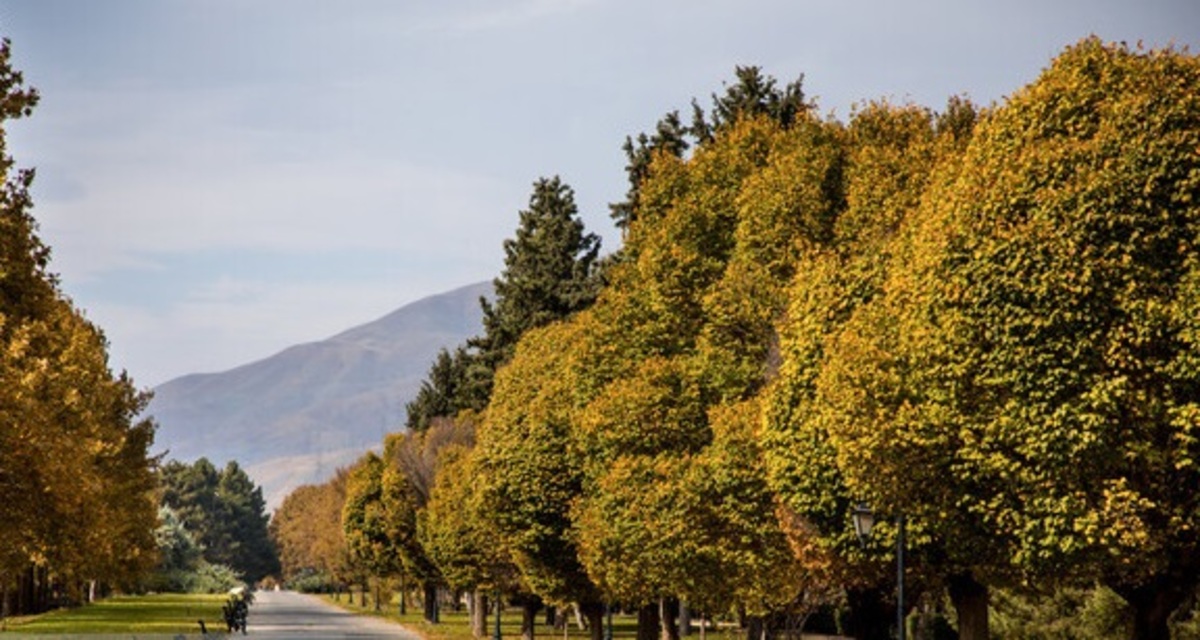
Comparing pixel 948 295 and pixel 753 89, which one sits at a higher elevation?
pixel 753 89

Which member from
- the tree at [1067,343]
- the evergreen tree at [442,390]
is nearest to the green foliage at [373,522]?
the evergreen tree at [442,390]

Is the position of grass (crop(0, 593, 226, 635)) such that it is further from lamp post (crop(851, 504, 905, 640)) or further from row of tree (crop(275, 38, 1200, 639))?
lamp post (crop(851, 504, 905, 640))

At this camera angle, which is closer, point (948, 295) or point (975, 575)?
point (948, 295)

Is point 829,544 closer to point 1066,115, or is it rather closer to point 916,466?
point 916,466

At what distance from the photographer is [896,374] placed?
90.4 feet

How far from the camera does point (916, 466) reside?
27297 mm

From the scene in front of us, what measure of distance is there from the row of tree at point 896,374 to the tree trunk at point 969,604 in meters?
0.04

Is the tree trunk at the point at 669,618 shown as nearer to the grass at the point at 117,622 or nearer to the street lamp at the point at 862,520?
the grass at the point at 117,622

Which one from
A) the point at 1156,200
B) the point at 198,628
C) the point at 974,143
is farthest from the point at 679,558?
the point at 198,628

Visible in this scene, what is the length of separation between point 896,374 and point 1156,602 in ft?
18.5

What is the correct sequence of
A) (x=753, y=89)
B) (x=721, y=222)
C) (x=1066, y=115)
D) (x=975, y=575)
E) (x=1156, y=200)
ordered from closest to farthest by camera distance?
(x=1156, y=200)
(x=1066, y=115)
(x=975, y=575)
(x=721, y=222)
(x=753, y=89)

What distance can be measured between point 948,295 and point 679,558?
Result: 49.1 ft

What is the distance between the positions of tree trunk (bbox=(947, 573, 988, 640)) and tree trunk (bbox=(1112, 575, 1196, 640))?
4.84m

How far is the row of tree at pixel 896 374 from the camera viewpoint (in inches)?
974
